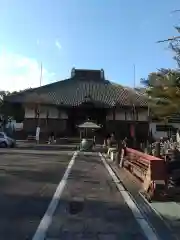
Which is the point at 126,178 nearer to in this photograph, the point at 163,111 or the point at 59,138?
the point at 163,111

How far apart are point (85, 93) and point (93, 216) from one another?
51366 millimetres

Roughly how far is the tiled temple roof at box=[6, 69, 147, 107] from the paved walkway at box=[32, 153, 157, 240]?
4285 cm

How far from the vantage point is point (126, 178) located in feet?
60.3

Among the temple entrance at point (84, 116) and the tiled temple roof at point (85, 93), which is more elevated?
the tiled temple roof at point (85, 93)

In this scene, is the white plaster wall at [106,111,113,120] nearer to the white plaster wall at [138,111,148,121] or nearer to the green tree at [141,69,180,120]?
the white plaster wall at [138,111,148,121]

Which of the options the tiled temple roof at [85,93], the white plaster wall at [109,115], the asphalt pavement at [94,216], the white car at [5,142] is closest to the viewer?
the asphalt pavement at [94,216]

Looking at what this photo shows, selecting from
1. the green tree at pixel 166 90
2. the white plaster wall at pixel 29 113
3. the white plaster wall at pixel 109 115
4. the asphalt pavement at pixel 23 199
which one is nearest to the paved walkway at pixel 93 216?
the asphalt pavement at pixel 23 199

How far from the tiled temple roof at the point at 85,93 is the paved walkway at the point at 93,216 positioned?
1687 inches

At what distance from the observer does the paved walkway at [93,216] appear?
782 centimetres

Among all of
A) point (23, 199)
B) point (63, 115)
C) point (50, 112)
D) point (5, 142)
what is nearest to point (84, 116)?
point (63, 115)

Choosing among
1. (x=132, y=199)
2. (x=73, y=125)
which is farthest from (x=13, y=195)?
(x=73, y=125)

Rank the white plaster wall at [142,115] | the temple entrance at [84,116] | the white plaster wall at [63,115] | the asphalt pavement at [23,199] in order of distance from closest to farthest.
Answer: the asphalt pavement at [23,199] < the temple entrance at [84,116] < the white plaster wall at [63,115] < the white plaster wall at [142,115]

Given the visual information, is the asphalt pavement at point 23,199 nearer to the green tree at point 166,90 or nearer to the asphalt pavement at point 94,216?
the asphalt pavement at point 94,216

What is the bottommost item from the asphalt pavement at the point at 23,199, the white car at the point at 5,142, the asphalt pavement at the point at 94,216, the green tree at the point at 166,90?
the asphalt pavement at the point at 94,216
